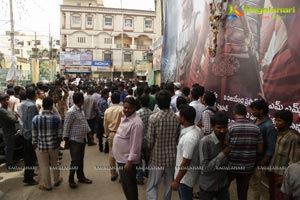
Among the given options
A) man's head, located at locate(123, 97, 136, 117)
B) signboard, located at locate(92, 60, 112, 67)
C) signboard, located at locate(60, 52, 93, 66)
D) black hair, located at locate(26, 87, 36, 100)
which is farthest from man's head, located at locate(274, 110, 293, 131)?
signboard, located at locate(92, 60, 112, 67)

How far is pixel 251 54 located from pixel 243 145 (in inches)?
97.3

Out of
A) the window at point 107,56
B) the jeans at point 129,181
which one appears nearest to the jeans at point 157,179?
the jeans at point 129,181

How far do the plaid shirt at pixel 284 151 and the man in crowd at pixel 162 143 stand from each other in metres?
1.25

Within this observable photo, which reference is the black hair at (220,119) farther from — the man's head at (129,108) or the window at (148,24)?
the window at (148,24)

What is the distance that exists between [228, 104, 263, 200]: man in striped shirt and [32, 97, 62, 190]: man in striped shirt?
294 centimetres

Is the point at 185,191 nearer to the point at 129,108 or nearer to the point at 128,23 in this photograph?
the point at 129,108

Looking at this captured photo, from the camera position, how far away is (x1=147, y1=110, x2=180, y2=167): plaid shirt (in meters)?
3.57

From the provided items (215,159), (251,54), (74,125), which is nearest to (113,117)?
(74,125)

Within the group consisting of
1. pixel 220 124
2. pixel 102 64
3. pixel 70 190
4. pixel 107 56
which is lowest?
pixel 70 190

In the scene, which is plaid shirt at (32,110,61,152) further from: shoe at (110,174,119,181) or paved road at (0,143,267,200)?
shoe at (110,174,119,181)

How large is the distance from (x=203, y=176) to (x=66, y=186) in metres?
3.10

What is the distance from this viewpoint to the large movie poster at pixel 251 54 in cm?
410

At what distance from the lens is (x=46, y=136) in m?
4.66

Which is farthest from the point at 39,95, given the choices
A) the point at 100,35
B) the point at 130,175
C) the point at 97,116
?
the point at 100,35
